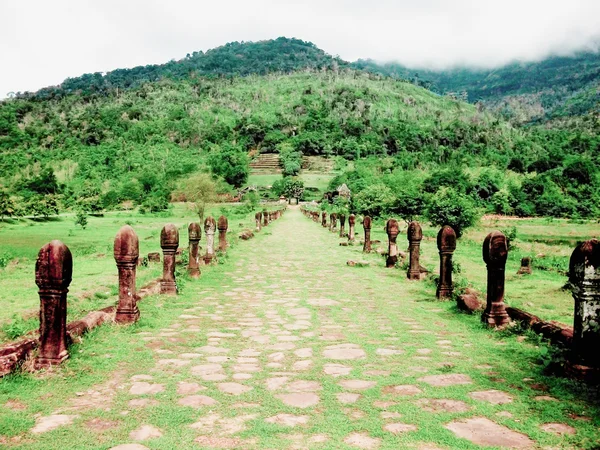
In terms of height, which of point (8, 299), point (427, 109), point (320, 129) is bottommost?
point (8, 299)

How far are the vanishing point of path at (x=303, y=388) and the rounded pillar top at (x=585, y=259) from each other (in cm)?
99

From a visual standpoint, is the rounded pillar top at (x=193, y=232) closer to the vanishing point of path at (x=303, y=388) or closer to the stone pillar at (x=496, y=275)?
the vanishing point of path at (x=303, y=388)

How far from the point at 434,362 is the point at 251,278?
Answer: 250 inches

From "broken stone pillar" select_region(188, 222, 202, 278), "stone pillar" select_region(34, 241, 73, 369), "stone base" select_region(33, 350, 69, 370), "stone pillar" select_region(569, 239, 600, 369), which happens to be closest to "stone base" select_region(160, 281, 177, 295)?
"broken stone pillar" select_region(188, 222, 202, 278)

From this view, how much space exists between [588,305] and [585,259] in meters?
0.43

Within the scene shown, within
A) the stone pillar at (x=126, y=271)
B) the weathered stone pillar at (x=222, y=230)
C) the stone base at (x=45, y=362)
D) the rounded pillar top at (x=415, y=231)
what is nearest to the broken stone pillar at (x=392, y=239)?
the rounded pillar top at (x=415, y=231)

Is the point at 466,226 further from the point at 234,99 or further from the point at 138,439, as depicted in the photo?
the point at 234,99

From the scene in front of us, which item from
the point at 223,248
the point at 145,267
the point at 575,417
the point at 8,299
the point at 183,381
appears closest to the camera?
the point at 575,417

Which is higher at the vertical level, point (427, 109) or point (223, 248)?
point (427, 109)

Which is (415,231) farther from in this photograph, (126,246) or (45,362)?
(45,362)

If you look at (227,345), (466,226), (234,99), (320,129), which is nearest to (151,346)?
(227,345)

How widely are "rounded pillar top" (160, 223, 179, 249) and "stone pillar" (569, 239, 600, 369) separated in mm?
5842

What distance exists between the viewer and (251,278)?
35.5 feet

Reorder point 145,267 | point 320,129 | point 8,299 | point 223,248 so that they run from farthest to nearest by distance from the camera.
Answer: point 320,129
point 223,248
point 145,267
point 8,299
